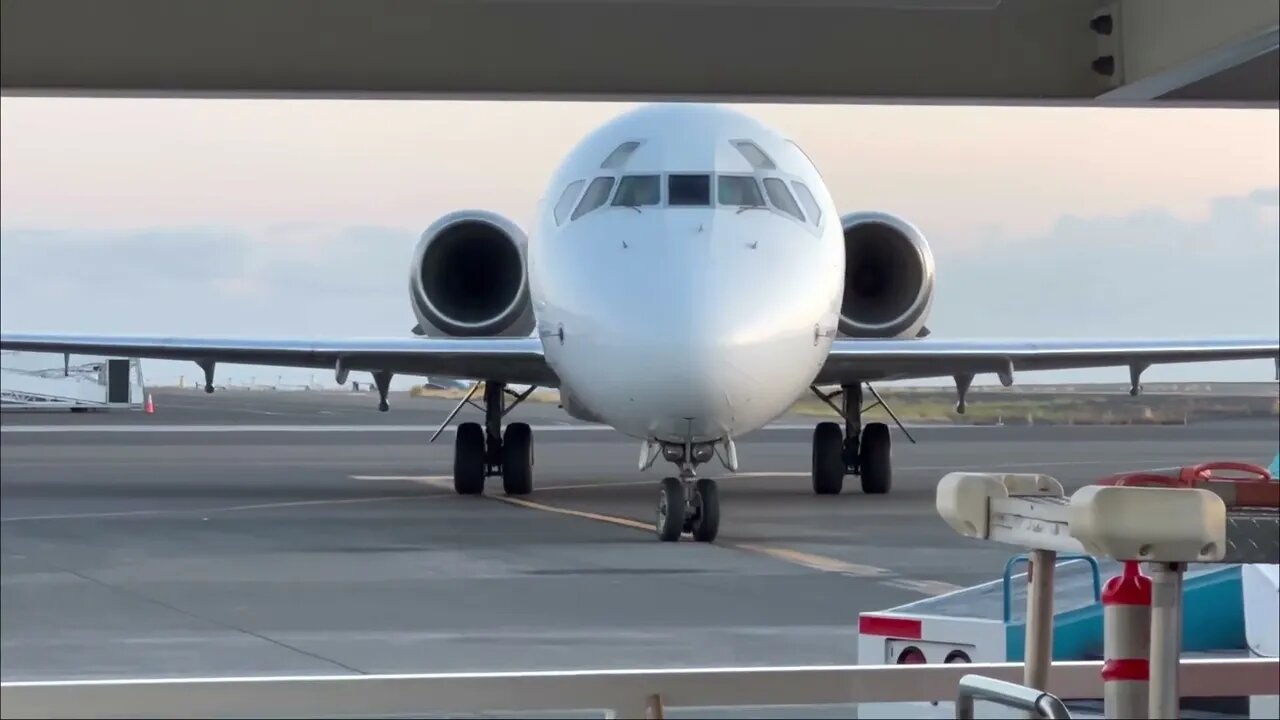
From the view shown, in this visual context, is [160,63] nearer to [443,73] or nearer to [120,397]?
[443,73]

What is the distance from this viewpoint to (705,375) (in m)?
9.91

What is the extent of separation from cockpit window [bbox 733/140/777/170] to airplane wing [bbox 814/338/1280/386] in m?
1.99

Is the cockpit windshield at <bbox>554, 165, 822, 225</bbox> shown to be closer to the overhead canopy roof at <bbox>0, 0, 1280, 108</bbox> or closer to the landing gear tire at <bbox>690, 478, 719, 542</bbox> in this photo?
the landing gear tire at <bbox>690, 478, 719, 542</bbox>

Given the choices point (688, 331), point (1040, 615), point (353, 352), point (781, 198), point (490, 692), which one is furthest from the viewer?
point (353, 352)

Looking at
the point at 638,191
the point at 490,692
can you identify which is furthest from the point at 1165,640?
the point at 638,191

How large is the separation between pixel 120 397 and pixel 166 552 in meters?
45.4

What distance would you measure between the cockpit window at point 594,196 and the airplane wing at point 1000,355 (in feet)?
8.48

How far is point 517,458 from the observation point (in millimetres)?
15219

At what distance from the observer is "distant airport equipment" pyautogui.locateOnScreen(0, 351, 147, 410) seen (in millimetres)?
50969

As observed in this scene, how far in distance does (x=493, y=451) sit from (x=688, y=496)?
4.73 m

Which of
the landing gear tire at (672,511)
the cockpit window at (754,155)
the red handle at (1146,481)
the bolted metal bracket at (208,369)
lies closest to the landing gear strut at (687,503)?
the landing gear tire at (672,511)

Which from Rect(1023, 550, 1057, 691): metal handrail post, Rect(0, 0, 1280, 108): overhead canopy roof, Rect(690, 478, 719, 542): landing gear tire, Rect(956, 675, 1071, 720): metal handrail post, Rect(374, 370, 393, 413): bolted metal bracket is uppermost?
Rect(0, 0, 1280, 108): overhead canopy roof

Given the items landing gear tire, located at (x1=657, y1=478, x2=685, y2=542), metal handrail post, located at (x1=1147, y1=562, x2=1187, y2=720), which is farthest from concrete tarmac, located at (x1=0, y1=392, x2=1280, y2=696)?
metal handrail post, located at (x1=1147, y1=562, x2=1187, y2=720)

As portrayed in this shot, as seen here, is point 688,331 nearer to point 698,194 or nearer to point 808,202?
point 698,194
